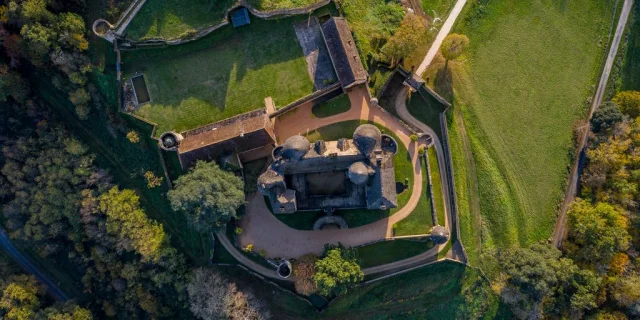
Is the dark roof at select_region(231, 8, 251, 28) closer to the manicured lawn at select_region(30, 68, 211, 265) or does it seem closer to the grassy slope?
the manicured lawn at select_region(30, 68, 211, 265)

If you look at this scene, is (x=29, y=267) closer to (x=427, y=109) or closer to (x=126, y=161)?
(x=126, y=161)

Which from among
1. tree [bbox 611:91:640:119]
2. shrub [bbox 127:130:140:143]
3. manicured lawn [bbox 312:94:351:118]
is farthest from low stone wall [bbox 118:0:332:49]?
tree [bbox 611:91:640:119]

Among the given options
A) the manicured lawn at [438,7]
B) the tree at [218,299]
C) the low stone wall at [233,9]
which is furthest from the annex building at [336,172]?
the manicured lawn at [438,7]

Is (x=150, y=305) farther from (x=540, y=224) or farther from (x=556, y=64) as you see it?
(x=556, y=64)

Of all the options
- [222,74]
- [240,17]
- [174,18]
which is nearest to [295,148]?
[222,74]

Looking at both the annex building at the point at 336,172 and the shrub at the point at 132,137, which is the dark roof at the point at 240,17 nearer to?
the annex building at the point at 336,172

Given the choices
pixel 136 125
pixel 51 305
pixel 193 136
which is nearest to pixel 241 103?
pixel 193 136
